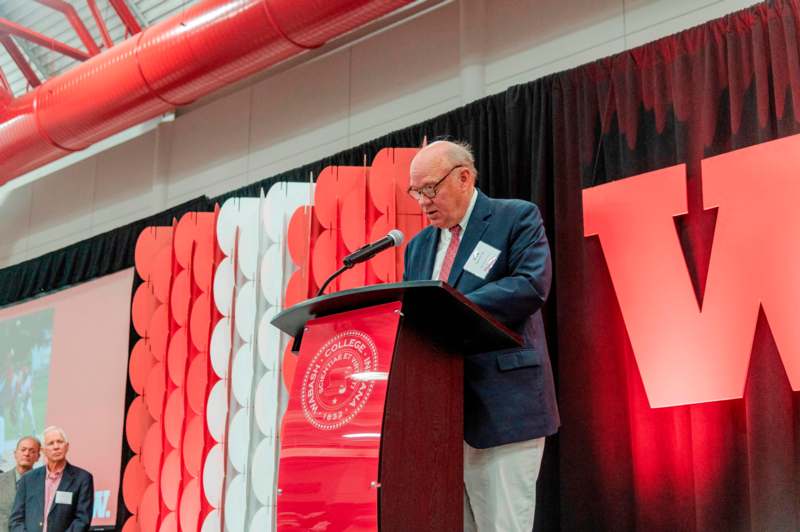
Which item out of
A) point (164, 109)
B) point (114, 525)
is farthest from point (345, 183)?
point (114, 525)

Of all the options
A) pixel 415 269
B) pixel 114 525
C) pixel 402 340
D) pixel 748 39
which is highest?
pixel 748 39

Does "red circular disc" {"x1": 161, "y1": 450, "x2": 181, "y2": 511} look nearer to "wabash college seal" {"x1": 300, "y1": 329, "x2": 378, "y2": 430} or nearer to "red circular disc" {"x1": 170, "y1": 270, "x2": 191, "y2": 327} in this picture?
"red circular disc" {"x1": 170, "y1": 270, "x2": 191, "y2": 327}

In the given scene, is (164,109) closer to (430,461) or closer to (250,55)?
(250,55)

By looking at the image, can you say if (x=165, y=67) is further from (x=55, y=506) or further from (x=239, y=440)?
(x=55, y=506)

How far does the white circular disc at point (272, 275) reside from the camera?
486cm

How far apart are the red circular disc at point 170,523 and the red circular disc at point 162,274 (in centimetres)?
127

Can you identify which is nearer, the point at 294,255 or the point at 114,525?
the point at 294,255

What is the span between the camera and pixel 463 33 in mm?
5484

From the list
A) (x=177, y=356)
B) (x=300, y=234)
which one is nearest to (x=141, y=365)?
(x=177, y=356)

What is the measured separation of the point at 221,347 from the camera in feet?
16.6

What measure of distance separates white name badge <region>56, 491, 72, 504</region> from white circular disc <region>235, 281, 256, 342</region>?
1.50 m

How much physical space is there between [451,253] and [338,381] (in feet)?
1.65

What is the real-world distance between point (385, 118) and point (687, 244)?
8.08 feet

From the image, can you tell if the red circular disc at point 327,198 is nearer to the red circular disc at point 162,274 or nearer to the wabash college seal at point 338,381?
the red circular disc at point 162,274
